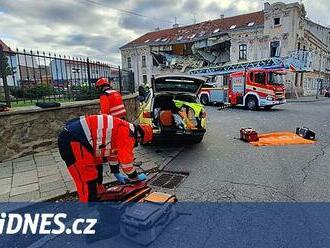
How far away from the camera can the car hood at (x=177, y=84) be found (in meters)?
6.98

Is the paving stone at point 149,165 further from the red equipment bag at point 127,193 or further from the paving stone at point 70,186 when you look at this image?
the red equipment bag at point 127,193

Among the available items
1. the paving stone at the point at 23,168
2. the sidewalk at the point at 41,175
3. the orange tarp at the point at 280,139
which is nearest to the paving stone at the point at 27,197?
the sidewalk at the point at 41,175

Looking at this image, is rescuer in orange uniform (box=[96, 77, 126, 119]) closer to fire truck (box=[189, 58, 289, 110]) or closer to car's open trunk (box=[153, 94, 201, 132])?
car's open trunk (box=[153, 94, 201, 132])

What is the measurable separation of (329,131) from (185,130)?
19.6ft

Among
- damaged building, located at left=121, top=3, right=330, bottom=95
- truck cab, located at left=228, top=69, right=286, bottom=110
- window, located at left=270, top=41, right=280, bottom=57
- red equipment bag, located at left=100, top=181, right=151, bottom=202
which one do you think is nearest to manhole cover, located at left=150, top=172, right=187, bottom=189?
red equipment bag, located at left=100, top=181, right=151, bottom=202

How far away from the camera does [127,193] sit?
3490 mm

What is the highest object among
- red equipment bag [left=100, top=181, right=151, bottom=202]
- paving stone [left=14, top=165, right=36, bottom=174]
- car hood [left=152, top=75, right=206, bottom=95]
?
car hood [left=152, top=75, right=206, bottom=95]

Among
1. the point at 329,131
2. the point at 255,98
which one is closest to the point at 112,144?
the point at 329,131

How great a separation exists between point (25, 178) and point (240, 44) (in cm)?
3397

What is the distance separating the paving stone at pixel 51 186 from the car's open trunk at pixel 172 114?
294 cm

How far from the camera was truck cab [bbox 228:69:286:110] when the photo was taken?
52.2 feet

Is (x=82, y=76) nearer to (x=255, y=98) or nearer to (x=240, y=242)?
(x=240, y=242)

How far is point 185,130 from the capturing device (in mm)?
6758

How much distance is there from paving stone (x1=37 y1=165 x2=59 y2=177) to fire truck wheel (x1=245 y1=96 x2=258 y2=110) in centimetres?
1409
